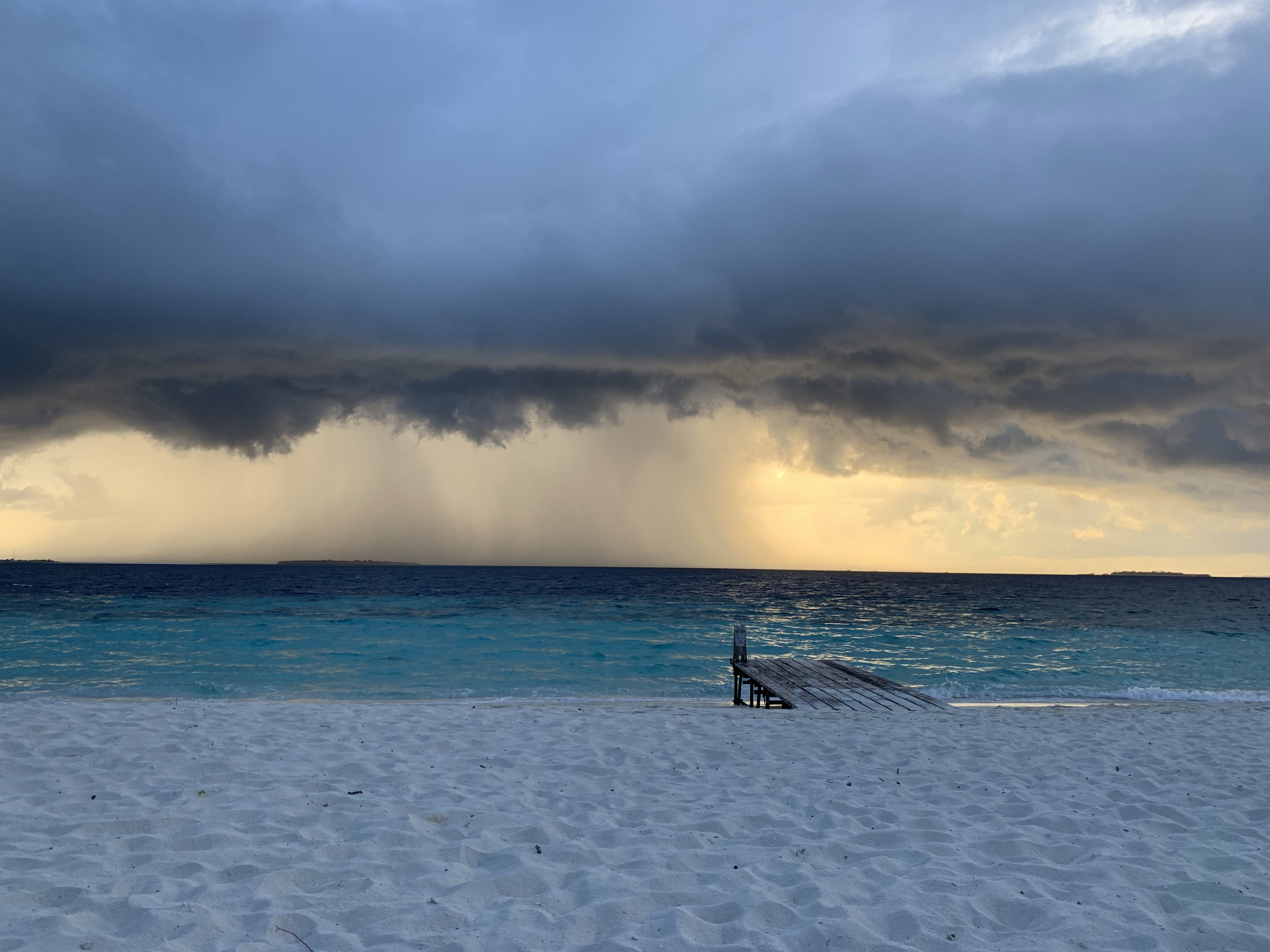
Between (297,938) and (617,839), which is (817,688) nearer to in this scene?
(617,839)

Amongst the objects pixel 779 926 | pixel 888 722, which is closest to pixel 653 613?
pixel 888 722

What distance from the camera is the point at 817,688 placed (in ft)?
49.6

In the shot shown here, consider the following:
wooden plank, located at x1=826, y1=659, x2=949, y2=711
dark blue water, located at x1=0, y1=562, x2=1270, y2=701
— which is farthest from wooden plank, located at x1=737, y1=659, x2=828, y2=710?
dark blue water, located at x1=0, y1=562, x2=1270, y2=701

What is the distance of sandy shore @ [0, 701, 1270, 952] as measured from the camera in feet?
14.5

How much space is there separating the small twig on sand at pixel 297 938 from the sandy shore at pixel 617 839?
0.03 m

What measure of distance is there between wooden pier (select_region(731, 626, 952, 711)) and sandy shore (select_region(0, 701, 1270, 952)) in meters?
3.08

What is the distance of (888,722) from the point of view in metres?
11.4

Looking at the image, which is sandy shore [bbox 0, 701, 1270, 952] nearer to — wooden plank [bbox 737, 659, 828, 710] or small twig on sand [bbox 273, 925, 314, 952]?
small twig on sand [bbox 273, 925, 314, 952]

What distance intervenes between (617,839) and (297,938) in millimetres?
2573

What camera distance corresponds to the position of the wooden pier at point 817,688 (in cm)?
1337

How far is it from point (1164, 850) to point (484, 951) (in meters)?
5.60

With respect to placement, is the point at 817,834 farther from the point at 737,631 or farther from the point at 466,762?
the point at 737,631

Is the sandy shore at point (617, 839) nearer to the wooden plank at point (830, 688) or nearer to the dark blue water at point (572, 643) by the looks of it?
the wooden plank at point (830, 688)

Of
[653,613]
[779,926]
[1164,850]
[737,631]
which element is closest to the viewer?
[779,926]
